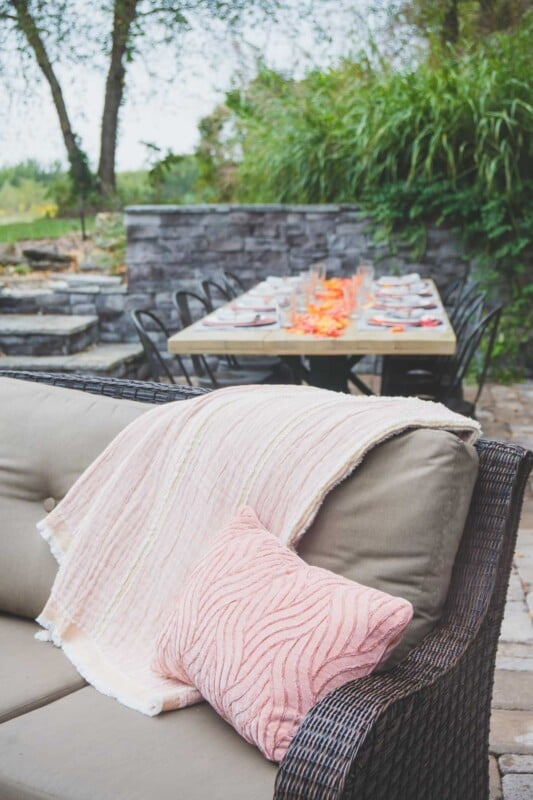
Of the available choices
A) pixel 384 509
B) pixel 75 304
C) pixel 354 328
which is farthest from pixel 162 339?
pixel 384 509

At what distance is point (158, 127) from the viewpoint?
332 inches

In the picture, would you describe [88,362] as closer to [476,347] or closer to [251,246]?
[251,246]

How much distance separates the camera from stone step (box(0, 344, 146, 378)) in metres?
5.98

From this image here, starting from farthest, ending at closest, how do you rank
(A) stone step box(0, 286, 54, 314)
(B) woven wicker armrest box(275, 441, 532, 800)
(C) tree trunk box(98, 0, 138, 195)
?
(C) tree trunk box(98, 0, 138, 195) < (A) stone step box(0, 286, 54, 314) < (B) woven wicker armrest box(275, 441, 532, 800)

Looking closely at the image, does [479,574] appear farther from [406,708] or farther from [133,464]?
[133,464]

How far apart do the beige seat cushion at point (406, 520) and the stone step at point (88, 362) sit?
14.6 feet

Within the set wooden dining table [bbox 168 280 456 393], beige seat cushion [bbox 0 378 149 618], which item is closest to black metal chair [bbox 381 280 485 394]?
wooden dining table [bbox 168 280 456 393]

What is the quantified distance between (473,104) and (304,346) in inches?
136

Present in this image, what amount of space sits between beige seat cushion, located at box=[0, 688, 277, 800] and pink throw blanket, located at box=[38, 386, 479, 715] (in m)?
0.08

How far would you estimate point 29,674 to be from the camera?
175 centimetres

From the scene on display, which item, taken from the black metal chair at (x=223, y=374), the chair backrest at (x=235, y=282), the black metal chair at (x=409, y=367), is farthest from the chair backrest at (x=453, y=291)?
the black metal chair at (x=223, y=374)

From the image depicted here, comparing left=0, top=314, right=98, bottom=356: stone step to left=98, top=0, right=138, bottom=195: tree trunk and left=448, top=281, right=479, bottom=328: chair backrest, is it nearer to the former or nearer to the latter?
left=98, top=0, right=138, bottom=195: tree trunk

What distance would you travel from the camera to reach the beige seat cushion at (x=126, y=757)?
1352 mm

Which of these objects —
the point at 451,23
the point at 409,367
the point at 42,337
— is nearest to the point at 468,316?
the point at 409,367
